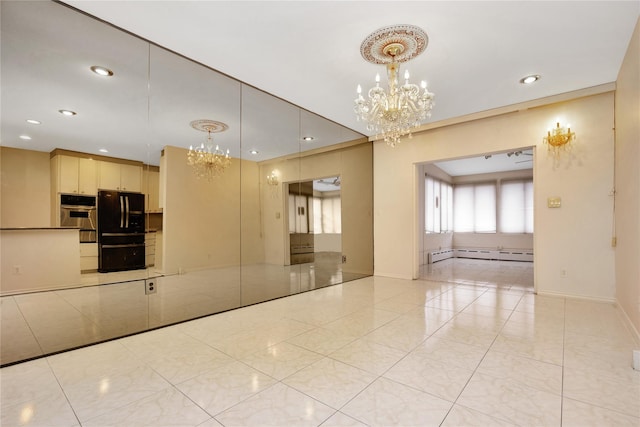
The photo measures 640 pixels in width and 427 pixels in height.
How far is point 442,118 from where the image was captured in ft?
18.0

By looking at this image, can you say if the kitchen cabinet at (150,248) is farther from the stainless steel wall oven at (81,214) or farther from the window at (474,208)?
the window at (474,208)

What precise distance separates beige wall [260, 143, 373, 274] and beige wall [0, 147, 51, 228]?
2.36 m

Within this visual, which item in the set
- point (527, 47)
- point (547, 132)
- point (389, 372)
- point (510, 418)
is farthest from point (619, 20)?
point (389, 372)

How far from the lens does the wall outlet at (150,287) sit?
317 cm

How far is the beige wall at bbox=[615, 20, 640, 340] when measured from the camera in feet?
9.71

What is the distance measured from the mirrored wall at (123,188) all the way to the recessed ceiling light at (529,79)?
353 cm

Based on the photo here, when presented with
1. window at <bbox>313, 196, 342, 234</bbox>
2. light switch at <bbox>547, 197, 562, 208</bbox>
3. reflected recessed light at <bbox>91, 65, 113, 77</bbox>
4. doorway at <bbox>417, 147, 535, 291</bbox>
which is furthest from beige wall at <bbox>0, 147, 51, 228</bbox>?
doorway at <bbox>417, 147, 535, 291</bbox>

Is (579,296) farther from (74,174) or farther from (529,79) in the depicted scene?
(74,174)

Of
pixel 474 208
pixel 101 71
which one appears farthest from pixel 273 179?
pixel 474 208

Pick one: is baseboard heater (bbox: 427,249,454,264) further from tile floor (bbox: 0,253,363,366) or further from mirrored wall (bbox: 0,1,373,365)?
tile floor (bbox: 0,253,363,366)

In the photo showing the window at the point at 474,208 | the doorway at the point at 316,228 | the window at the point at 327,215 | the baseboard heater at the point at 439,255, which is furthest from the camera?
the window at the point at 474,208

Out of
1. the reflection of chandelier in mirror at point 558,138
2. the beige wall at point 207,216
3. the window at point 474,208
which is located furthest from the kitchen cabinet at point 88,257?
the window at point 474,208

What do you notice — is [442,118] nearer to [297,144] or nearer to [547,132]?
[547,132]

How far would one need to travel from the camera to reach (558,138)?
4.57m
